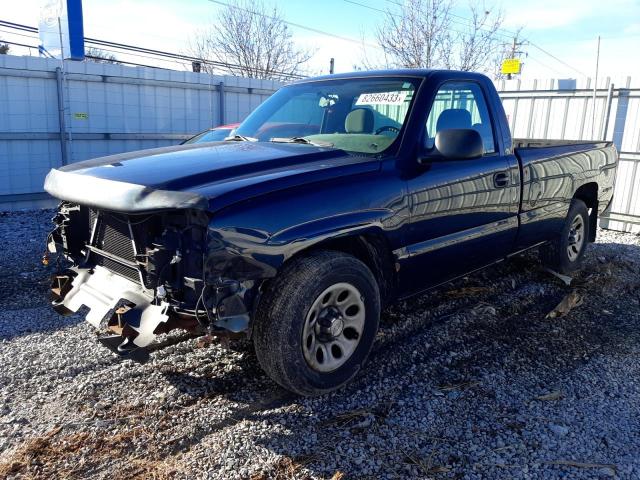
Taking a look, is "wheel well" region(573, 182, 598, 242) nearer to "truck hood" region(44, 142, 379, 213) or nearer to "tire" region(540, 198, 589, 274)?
"tire" region(540, 198, 589, 274)

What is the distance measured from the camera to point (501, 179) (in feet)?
14.3

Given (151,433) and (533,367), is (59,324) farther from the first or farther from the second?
(533,367)

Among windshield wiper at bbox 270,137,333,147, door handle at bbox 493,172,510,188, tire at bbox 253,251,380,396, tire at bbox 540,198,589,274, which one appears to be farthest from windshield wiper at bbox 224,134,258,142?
tire at bbox 540,198,589,274

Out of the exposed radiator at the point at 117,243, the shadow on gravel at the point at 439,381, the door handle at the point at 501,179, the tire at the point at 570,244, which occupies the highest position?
the door handle at the point at 501,179

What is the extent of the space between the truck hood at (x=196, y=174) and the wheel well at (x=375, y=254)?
0.44 m

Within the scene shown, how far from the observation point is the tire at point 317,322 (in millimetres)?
2988

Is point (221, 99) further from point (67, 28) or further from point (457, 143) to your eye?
point (457, 143)

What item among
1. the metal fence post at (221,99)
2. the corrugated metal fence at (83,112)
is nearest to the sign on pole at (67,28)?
the corrugated metal fence at (83,112)

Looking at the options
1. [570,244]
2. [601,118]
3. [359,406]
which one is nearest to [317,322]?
[359,406]

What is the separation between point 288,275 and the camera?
9.91ft

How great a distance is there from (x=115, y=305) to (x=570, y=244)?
15.9 ft

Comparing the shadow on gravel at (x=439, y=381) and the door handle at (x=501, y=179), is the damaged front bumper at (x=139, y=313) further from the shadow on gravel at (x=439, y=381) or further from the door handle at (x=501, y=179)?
the door handle at (x=501, y=179)

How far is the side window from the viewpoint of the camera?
3.97 meters

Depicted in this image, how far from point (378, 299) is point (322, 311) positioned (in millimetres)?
446
